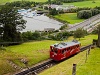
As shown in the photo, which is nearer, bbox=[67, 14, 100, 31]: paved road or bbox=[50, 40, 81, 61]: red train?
bbox=[50, 40, 81, 61]: red train

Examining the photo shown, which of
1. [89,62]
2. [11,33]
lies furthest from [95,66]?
[11,33]

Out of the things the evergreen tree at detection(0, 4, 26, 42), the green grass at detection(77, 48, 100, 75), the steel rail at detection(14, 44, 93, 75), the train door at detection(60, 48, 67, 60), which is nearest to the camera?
the green grass at detection(77, 48, 100, 75)

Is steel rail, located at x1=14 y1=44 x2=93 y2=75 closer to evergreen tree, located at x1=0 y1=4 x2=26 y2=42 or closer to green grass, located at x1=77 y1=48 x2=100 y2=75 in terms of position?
green grass, located at x1=77 y1=48 x2=100 y2=75

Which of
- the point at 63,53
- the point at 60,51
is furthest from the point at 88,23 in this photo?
the point at 60,51

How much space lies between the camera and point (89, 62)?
28.9 meters

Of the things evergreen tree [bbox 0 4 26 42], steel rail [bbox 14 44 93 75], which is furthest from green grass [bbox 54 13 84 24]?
steel rail [bbox 14 44 93 75]

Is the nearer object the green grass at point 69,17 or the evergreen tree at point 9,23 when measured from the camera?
the evergreen tree at point 9,23

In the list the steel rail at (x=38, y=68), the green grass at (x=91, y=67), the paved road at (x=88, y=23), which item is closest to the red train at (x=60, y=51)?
the steel rail at (x=38, y=68)

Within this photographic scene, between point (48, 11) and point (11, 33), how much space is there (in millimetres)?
92143

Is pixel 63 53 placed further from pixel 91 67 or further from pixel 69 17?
pixel 69 17

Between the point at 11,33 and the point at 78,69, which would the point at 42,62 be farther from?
the point at 11,33

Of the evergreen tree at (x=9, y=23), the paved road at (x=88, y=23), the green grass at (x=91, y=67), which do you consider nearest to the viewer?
the green grass at (x=91, y=67)

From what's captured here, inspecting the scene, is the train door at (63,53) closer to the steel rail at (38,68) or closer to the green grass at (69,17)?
the steel rail at (38,68)

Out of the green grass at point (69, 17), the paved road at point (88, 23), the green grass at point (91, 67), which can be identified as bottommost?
the paved road at point (88, 23)
